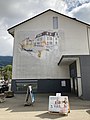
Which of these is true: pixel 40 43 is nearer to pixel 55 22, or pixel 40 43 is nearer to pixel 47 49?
pixel 47 49

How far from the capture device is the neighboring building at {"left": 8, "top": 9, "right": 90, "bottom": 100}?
2341cm

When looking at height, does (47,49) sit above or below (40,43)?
below

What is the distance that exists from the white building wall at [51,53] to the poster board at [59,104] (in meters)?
13.6

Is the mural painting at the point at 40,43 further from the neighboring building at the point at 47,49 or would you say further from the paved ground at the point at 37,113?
the paved ground at the point at 37,113

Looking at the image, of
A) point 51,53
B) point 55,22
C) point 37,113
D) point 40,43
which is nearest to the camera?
point 37,113

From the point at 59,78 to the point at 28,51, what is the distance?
225 inches

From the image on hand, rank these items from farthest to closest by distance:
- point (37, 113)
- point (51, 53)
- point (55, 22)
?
point (55, 22) < point (51, 53) < point (37, 113)

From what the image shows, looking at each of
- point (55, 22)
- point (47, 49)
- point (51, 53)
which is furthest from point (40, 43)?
point (55, 22)

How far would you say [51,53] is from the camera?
23922mm

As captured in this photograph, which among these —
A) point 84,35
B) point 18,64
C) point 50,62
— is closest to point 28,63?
point 18,64

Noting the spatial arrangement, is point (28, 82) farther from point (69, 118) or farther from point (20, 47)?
point (69, 118)

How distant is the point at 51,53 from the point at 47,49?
80 cm

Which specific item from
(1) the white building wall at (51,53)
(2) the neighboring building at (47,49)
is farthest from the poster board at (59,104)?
(1) the white building wall at (51,53)

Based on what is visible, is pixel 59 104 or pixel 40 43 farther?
pixel 40 43
